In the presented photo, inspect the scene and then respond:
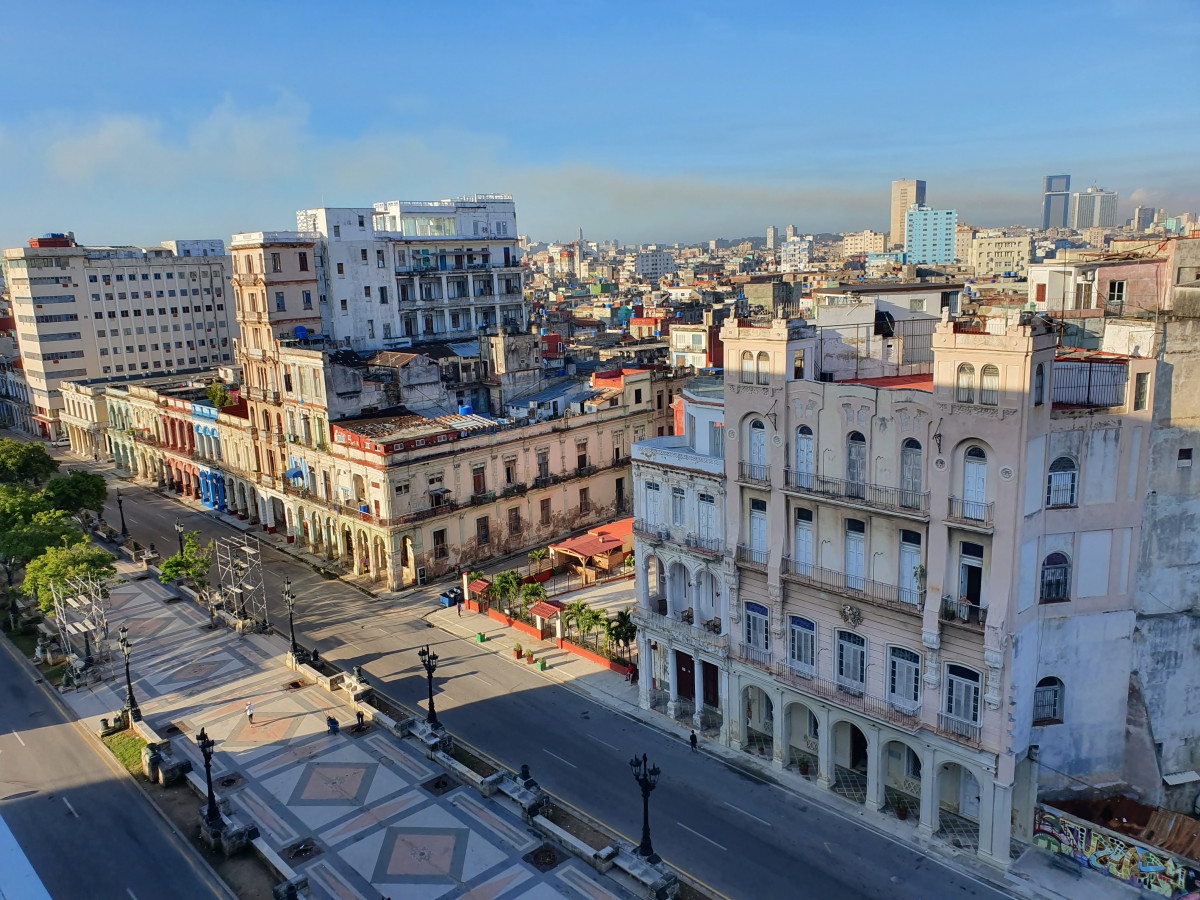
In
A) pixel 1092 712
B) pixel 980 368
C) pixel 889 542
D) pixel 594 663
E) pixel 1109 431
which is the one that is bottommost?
pixel 594 663

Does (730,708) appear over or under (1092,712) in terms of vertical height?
under

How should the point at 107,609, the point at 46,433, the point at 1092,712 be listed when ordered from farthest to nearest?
1. the point at 46,433
2. the point at 107,609
3. the point at 1092,712

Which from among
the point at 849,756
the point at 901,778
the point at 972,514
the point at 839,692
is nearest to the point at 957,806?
the point at 901,778

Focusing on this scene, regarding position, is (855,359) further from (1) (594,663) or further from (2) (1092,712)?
(1) (594,663)

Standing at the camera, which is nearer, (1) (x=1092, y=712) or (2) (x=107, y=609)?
(1) (x=1092, y=712)

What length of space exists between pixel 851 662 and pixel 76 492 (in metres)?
60.1

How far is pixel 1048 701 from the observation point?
99.9 feet

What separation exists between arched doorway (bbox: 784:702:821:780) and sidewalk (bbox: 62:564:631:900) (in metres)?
10.1

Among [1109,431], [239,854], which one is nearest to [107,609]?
[239,854]

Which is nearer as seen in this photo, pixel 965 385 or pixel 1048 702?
pixel 965 385

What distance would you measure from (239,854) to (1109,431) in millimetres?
34363

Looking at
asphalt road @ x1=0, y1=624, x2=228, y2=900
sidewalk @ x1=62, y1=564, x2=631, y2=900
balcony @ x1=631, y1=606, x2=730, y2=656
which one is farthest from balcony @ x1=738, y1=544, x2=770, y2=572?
asphalt road @ x1=0, y1=624, x2=228, y2=900

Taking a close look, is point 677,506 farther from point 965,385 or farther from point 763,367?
point 965,385

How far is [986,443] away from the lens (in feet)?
91.0
